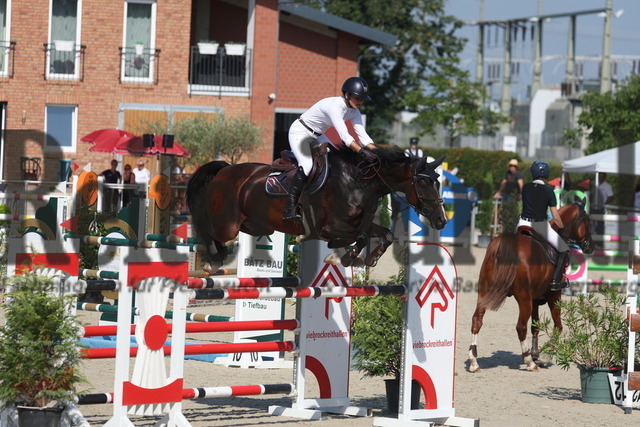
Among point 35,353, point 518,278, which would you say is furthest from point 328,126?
point 35,353

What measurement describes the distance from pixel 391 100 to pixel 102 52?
20.3 meters

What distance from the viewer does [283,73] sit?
Result: 26.1 meters

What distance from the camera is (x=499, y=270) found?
9.66 m

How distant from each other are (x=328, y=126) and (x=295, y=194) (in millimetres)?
644

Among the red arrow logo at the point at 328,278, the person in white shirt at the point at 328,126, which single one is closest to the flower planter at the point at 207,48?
the person in white shirt at the point at 328,126

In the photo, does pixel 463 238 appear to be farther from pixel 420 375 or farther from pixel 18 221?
pixel 420 375

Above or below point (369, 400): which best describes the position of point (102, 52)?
above

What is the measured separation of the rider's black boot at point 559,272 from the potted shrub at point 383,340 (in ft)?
10.1

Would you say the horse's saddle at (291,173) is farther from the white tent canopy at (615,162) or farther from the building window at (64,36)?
the building window at (64,36)

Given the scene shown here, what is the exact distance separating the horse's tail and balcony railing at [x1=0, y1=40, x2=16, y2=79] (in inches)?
670

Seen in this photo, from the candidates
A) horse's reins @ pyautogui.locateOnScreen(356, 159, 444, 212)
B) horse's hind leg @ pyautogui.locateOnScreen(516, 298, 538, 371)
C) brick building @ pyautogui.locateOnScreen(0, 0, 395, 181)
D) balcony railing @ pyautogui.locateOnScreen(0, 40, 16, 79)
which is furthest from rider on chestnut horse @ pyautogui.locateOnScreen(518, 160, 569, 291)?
balcony railing @ pyautogui.locateOnScreen(0, 40, 16, 79)

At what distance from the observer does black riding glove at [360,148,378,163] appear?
7375 mm

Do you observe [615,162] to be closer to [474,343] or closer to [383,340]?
[474,343]

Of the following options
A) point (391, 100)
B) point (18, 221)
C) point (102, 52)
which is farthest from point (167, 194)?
point (391, 100)
